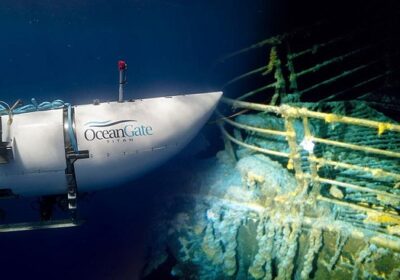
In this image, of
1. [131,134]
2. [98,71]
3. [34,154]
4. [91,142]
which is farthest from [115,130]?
[98,71]

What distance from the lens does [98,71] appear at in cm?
493

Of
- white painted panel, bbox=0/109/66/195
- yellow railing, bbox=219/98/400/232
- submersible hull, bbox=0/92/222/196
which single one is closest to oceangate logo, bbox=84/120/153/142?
submersible hull, bbox=0/92/222/196

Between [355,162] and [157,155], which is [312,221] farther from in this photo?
[157,155]

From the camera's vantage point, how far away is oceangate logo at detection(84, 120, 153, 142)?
3432mm

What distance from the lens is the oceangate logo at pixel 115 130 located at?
11.3 ft

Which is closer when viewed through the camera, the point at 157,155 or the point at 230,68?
the point at 157,155

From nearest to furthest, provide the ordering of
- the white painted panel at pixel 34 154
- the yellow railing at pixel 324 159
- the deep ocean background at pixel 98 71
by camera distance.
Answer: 1. the yellow railing at pixel 324 159
2. the white painted panel at pixel 34 154
3. the deep ocean background at pixel 98 71

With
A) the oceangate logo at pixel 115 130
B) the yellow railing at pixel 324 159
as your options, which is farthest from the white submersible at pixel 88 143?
the yellow railing at pixel 324 159

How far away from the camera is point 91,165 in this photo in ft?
11.3

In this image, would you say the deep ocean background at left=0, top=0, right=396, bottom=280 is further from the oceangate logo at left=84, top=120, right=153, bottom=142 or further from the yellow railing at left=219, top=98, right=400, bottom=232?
the yellow railing at left=219, top=98, right=400, bottom=232

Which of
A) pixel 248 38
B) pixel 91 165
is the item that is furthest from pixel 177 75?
pixel 91 165

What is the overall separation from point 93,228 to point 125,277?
37.0 inches

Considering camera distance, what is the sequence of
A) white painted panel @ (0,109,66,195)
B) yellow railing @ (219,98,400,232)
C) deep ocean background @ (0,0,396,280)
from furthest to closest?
deep ocean background @ (0,0,396,280), white painted panel @ (0,109,66,195), yellow railing @ (219,98,400,232)

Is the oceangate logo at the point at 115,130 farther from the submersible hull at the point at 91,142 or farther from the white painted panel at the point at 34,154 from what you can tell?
the white painted panel at the point at 34,154
